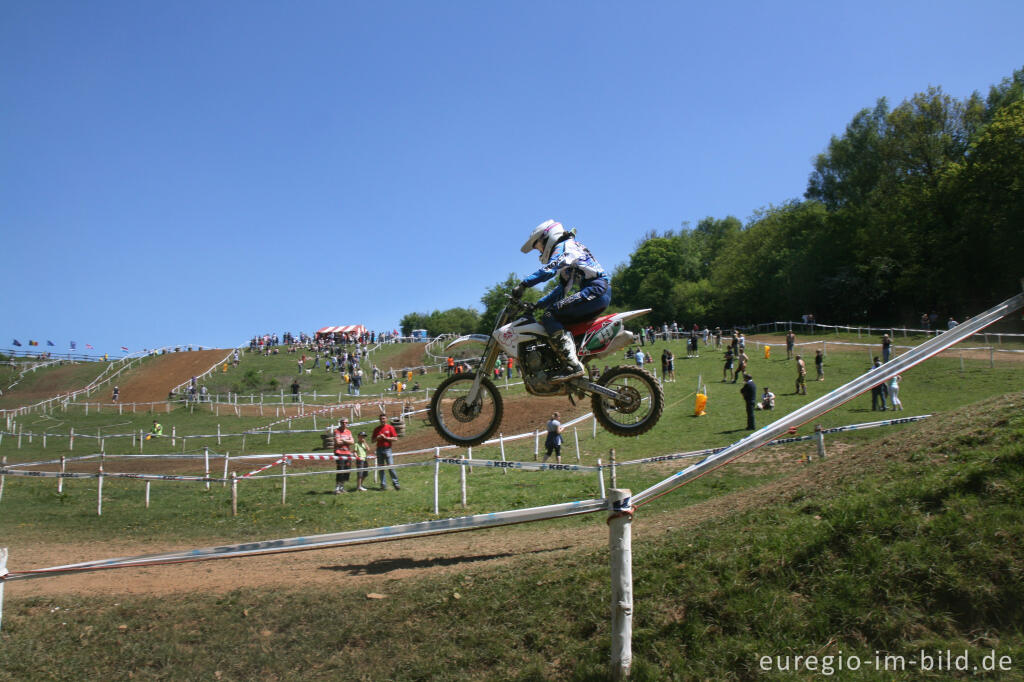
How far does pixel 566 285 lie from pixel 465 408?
2.20 meters

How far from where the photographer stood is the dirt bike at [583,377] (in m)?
8.17

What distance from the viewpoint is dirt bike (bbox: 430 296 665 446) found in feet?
26.8

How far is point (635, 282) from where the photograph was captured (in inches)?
2815

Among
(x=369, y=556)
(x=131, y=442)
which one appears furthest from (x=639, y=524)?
(x=131, y=442)

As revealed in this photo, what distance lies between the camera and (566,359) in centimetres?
805

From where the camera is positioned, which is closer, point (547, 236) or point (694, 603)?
point (694, 603)

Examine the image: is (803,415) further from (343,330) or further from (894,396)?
(343,330)

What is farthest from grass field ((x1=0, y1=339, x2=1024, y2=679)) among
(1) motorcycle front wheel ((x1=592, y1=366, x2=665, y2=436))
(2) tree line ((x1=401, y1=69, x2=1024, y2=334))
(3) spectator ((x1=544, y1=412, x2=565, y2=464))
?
(2) tree line ((x1=401, y1=69, x2=1024, y2=334))

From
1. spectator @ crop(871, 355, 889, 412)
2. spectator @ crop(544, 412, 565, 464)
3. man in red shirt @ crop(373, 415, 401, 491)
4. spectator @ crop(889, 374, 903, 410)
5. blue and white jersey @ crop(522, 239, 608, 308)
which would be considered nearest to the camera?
blue and white jersey @ crop(522, 239, 608, 308)

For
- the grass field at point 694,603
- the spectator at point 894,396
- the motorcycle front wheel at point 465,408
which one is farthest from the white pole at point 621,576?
the spectator at point 894,396

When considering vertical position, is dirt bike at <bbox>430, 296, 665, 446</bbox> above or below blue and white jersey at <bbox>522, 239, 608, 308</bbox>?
below

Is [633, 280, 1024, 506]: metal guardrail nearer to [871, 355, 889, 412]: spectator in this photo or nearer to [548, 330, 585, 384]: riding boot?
[548, 330, 585, 384]: riding boot

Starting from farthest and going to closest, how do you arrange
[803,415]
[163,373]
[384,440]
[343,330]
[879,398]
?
Answer: 1. [343,330]
2. [163,373]
3. [879,398]
4. [384,440]
5. [803,415]

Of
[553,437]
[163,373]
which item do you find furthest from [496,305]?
[163,373]
